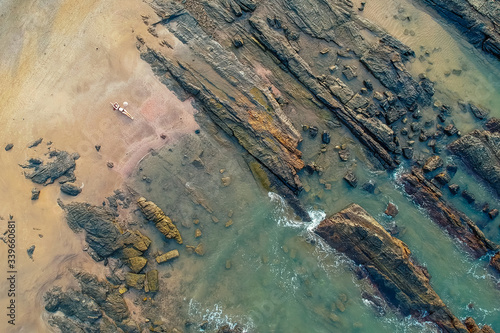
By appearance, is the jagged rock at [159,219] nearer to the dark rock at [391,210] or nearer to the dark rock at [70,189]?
the dark rock at [70,189]

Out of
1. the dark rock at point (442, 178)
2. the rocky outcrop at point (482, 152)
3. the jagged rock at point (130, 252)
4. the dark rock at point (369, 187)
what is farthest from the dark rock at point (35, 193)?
the rocky outcrop at point (482, 152)

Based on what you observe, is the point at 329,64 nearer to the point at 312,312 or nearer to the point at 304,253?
the point at 304,253

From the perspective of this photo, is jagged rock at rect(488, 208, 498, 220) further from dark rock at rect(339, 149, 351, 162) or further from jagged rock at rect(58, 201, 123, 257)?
jagged rock at rect(58, 201, 123, 257)

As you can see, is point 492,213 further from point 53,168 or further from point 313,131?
point 53,168

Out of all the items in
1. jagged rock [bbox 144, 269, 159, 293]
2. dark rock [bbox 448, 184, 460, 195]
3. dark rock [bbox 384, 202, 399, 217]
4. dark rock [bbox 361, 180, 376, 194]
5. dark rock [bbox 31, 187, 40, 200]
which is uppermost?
dark rock [bbox 448, 184, 460, 195]

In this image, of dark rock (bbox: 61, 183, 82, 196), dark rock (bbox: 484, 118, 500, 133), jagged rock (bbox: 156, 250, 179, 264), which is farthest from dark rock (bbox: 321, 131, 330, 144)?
dark rock (bbox: 61, 183, 82, 196)

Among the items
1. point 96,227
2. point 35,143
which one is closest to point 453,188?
point 96,227
